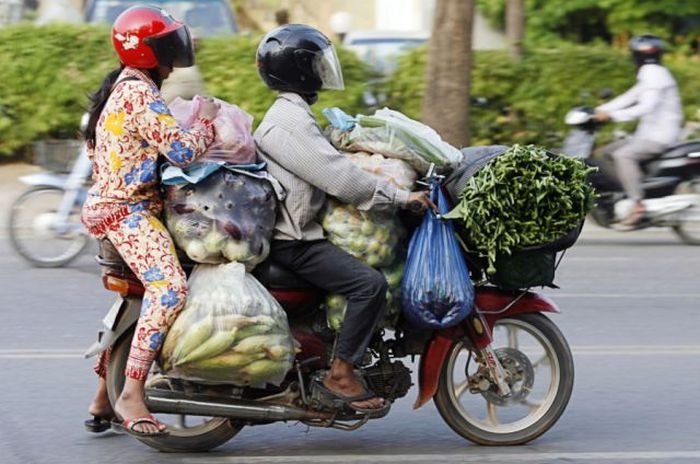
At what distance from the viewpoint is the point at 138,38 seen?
5586 mm

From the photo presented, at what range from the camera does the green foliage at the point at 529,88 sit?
16922mm

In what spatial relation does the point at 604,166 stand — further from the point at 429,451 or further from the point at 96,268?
the point at 429,451

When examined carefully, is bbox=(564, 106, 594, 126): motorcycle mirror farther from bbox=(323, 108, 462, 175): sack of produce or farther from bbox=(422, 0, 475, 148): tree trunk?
bbox=(323, 108, 462, 175): sack of produce

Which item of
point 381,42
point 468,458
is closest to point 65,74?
point 381,42

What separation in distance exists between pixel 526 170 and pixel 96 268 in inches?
248

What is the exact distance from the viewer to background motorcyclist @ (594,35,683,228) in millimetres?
12953

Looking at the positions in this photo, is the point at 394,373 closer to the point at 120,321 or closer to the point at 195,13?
the point at 120,321

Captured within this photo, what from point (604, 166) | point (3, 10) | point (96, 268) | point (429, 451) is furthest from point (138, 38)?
point (3, 10)

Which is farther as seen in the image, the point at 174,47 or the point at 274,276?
the point at 274,276

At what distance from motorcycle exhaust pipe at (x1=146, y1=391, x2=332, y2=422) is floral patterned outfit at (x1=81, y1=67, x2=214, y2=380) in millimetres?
152

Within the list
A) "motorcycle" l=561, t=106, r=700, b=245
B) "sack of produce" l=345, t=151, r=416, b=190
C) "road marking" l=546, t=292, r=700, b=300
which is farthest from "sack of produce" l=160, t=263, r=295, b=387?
"motorcycle" l=561, t=106, r=700, b=245

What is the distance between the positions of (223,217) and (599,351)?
135 inches

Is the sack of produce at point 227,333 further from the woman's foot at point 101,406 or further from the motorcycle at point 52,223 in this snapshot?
the motorcycle at point 52,223

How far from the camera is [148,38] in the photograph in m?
5.58
